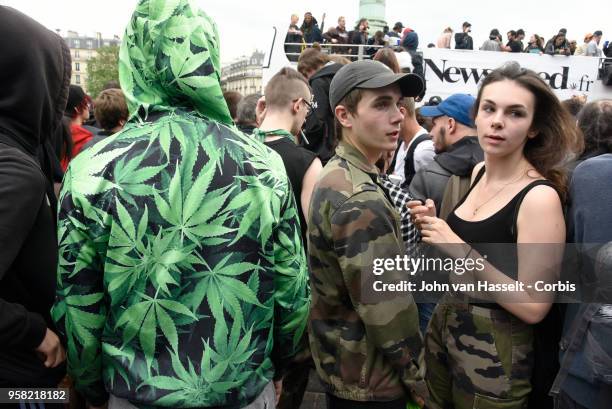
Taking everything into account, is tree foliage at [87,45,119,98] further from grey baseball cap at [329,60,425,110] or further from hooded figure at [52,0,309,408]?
hooded figure at [52,0,309,408]

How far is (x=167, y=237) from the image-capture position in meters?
1.43

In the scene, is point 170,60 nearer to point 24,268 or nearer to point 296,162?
point 24,268

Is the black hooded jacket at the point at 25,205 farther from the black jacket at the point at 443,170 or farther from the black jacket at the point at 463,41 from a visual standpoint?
the black jacket at the point at 463,41

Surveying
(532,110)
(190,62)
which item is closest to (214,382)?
(190,62)

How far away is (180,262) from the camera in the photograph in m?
1.43

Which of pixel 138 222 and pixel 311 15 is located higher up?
pixel 311 15

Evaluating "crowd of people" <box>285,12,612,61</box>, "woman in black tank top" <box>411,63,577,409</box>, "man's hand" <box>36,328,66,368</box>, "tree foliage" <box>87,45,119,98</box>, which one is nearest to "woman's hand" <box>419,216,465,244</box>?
"woman in black tank top" <box>411,63,577,409</box>

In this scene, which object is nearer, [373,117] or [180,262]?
[180,262]

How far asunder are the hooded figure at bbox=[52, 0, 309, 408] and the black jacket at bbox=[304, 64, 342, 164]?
2.45 m

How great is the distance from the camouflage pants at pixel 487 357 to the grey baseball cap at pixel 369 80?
97cm

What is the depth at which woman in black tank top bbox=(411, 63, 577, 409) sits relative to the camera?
75.9 inches

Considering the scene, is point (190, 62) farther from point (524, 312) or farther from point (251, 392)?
point (524, 312)

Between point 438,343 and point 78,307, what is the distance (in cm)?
150

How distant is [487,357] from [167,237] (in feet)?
4.46
